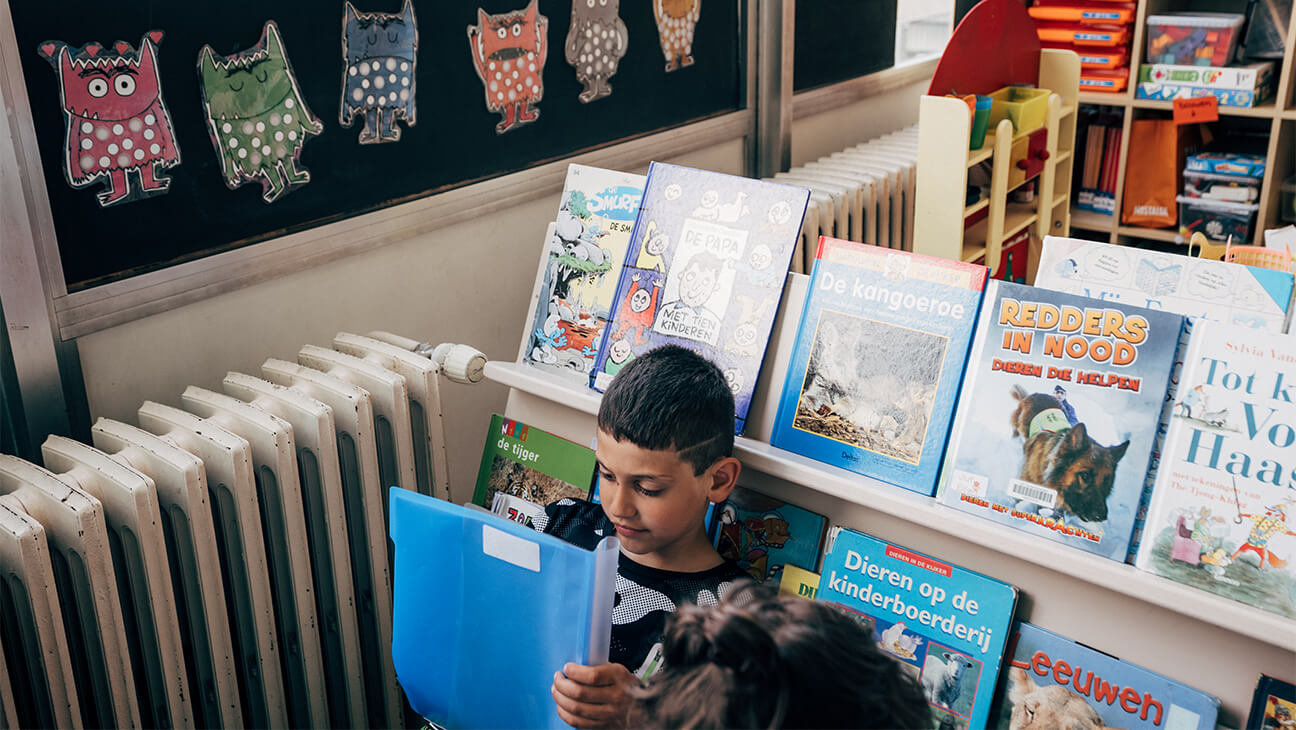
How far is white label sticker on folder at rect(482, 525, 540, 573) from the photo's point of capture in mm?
1221

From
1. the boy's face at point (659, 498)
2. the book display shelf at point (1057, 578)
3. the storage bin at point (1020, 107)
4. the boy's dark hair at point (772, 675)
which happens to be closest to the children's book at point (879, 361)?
the book display shelf at point (1057, 578)

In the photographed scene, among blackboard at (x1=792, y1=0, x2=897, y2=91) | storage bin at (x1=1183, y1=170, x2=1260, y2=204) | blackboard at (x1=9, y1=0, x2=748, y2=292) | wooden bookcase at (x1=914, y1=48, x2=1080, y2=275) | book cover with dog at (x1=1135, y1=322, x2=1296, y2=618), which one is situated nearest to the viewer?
book cover with dog at (x1=1135, y1=322, x2=1296, y2=618)

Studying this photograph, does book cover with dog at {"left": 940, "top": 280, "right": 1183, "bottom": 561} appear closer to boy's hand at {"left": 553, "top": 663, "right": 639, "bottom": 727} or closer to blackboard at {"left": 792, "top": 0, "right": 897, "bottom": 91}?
boy's hand at {"left": 553, "top": 663, "right": 639, "bottom": 727}

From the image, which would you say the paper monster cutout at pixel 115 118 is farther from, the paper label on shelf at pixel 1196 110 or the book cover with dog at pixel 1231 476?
the paper label on shelf at pixel 1196 110

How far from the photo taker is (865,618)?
4.42 feet

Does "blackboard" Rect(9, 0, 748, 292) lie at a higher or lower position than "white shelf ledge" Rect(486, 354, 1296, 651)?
higher

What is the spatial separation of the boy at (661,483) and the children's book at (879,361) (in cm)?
13

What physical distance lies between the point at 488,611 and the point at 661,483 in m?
0.30

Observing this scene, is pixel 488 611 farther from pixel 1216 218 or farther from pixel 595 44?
pixel 1216 218

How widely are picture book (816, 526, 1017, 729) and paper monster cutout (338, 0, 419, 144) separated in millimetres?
1224

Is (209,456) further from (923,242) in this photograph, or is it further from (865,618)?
(923,242)

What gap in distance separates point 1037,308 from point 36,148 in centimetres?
146

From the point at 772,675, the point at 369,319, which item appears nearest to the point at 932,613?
the point at 772,675

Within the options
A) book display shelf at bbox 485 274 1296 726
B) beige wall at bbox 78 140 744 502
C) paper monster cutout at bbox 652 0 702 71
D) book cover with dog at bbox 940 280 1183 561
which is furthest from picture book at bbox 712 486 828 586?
paper monster cutout at bbox 652 0 702 71
